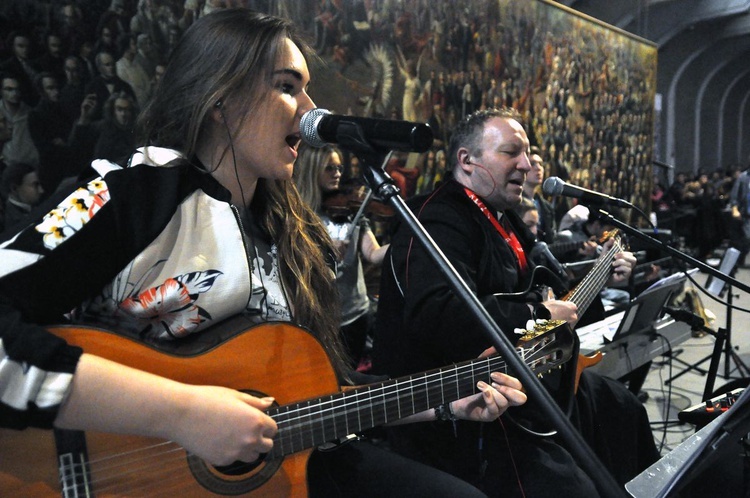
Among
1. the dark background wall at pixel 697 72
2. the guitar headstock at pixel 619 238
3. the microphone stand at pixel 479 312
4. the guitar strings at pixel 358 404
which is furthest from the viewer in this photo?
the dark background wall at pixel 697 72

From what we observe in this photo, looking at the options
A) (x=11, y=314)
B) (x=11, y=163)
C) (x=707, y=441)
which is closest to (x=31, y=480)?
(x=11, y=314)

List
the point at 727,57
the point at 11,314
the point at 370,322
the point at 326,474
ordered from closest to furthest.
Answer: the point at 11,314 → the point at 326,474 → the point at 370,322 → the point at 727,57

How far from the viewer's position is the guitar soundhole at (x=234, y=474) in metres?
1.30

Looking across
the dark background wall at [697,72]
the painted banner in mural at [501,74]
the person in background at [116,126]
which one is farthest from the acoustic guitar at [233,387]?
the dark background wall at [697,72]

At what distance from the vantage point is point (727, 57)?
19922mm

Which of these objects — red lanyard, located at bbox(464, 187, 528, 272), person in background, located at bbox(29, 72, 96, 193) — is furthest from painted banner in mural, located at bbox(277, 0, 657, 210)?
red lanyard, located at bbox(464, 187, 528, 272)

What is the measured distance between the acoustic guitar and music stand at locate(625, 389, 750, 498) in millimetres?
592

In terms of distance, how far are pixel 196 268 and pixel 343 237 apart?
2.91m

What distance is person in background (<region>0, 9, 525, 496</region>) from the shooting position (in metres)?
1.12

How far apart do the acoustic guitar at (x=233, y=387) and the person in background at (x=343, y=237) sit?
2.35m

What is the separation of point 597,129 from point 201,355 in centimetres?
999

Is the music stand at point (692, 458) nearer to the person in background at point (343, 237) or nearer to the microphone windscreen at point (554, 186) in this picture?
the microphone windscreen at point (554, 186)

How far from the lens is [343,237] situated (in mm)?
4297

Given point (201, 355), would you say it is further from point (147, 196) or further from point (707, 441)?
point (707, 441)
